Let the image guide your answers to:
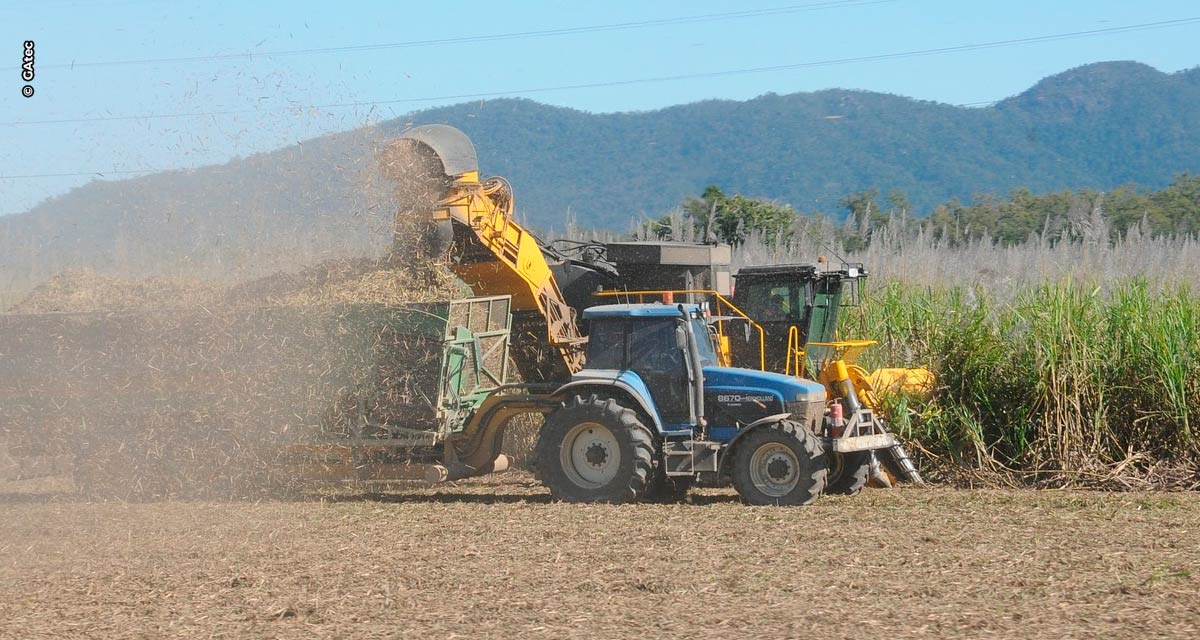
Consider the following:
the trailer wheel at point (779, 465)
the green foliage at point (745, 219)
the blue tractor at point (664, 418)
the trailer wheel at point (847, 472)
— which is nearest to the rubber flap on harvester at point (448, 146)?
the blue tractor at point (664, 418)

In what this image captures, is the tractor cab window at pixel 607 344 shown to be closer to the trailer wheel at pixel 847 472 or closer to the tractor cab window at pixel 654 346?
the tractor cab window at pixel 654 346

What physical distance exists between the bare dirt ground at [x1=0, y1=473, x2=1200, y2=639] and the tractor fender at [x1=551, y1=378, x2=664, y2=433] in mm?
796

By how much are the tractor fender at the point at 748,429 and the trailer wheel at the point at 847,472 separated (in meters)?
0.82

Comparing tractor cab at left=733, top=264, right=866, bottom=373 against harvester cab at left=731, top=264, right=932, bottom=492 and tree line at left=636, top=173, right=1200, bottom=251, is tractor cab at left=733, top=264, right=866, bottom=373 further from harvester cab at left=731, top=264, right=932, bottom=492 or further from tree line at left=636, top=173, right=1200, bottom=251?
tree line at left=636, top=173, right=1200, bottom=251

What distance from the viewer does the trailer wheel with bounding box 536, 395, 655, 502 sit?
10.9 metres

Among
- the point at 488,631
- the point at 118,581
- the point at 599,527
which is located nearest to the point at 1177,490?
the point at 599,527

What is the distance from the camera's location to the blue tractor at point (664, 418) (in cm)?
1078

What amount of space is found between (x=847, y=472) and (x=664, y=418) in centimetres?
176

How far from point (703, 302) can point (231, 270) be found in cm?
486

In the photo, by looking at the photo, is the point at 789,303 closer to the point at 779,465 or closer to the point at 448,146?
the point at 779,465

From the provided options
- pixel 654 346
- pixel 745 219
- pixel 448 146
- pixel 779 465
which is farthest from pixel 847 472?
pixel 745 219

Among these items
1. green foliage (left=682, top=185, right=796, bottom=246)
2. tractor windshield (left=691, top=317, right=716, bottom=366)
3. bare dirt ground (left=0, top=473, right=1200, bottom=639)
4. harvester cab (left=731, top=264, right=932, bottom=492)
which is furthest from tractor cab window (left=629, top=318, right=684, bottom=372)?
green foliage (left=682, top=185, right=796, bottom=246)

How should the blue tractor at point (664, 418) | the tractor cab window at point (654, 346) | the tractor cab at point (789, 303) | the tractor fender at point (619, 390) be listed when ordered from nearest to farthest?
1. the blue tractor at point (664, 418)
2. the tractor fender at point (619, 390)
3. the tractor cab window at point (654, 346)
4. the tractor cab at point (789, 303)

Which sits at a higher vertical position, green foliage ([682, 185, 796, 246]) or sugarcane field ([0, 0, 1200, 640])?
green foliage ([682, 185, 796, 246])
